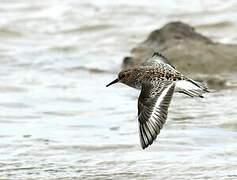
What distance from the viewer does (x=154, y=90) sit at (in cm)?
607

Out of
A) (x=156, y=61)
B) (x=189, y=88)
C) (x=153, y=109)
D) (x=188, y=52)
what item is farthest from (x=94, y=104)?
(x=153, y=109)

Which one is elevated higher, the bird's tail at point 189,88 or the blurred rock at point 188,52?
the bird's tail at point 189,88

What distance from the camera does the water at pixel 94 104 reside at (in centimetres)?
662

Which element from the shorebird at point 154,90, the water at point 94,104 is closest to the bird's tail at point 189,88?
the shorebird at point 154,90

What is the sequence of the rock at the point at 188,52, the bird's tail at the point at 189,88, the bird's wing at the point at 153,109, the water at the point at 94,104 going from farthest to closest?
the rock at the point at 188,52
the water at the point at 94,104
the bird's tail at the point at 189,88
the bird's wing at the point at 153,109

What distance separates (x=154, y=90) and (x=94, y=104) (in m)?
3.08

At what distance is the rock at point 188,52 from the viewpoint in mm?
9953

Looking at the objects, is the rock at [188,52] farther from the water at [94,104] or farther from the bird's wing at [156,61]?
the bird's wing at [156,61]

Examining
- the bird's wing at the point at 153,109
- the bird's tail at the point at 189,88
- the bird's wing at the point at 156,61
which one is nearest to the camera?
the bird's wing at the point at 153,109

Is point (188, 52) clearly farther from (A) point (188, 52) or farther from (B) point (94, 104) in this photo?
(B) point (94, 104)

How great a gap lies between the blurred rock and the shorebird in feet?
10.2

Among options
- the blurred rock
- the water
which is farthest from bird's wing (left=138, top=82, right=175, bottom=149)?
the blurred rock

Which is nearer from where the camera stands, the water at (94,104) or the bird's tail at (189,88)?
the bird's tail at (189,88)

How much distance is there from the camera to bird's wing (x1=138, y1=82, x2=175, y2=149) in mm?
5781
